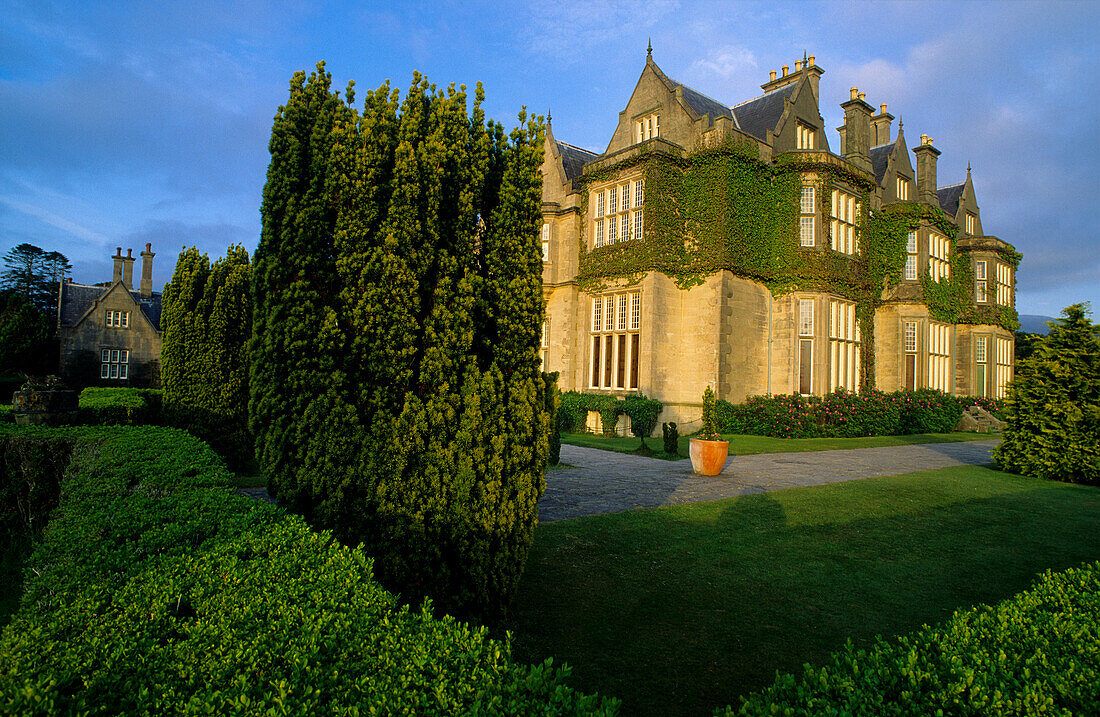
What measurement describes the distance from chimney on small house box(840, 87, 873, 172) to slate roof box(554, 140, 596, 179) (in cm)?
1170

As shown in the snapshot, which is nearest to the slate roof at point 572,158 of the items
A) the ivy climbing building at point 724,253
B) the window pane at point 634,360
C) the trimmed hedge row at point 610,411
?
the ivy climbing building at point 724,253

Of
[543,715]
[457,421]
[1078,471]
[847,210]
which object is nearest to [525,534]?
[457,421]

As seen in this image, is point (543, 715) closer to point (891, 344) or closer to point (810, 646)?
point (810, 646)

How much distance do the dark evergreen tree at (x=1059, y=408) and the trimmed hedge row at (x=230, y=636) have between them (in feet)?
54.0

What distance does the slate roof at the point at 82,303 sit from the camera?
126 ft

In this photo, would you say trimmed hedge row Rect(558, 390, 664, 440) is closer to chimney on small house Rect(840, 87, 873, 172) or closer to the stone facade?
chimney on small house Rect(840, 87, 873, 172)

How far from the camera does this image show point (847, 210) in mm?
23703

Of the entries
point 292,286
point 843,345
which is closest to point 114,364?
point 292,286

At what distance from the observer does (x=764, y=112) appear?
78.7 feet

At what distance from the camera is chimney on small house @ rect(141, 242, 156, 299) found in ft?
143

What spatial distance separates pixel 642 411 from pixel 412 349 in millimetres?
16709

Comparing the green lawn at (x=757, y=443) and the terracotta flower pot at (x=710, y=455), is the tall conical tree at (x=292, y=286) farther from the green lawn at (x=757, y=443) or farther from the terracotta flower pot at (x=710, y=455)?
the green lawn at (x=757, y=443)

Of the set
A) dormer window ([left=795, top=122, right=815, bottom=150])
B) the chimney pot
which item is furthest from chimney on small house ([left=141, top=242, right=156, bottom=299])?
dormer window ([left=795, top=122, right=815, bottom=150])

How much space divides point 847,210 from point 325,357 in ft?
79.6
